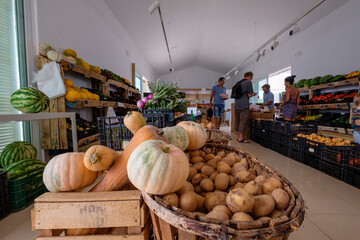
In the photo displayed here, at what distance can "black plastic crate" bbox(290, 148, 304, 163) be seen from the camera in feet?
9.59

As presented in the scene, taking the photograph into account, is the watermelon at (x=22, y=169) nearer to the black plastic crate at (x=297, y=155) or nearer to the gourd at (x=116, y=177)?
the gourd at (x=116, y=177)

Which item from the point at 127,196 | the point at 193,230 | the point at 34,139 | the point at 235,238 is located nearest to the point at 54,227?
the point at 127,196

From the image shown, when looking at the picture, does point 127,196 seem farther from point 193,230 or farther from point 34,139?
point 34,139

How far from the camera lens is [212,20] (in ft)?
20.5

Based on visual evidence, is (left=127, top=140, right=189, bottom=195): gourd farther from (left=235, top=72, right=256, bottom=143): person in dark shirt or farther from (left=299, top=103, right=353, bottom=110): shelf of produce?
(left=299, top=103, right=353, bottom=110): shelf of produce

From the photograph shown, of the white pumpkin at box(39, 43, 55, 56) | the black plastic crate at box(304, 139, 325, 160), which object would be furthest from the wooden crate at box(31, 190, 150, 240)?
the black plastic crate at box(304, 139, 325, 160)

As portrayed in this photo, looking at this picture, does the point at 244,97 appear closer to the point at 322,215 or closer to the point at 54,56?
the point at 322,215

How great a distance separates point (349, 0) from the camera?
13.9 feet

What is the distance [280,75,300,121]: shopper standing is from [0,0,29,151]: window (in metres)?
4.82

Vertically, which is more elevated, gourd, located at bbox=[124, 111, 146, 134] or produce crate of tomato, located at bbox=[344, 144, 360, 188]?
gourd, located at bbox=[124, 111, 146, 134]

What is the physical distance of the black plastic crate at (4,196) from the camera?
1387 mm

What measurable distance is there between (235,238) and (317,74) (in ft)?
21.8

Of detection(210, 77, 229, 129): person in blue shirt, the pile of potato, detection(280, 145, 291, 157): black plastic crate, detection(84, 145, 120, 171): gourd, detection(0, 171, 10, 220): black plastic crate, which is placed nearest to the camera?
the pile of potato

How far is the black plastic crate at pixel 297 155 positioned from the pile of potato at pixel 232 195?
2.57 metres
